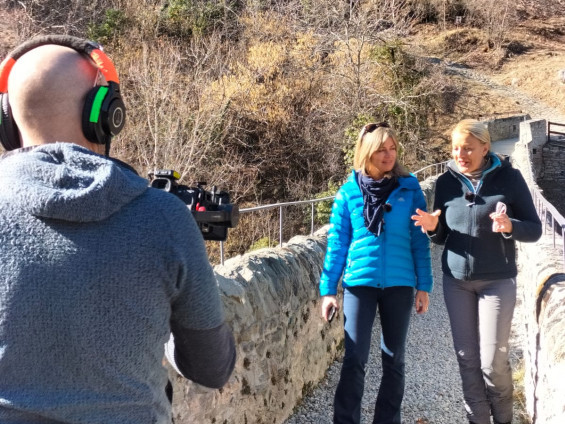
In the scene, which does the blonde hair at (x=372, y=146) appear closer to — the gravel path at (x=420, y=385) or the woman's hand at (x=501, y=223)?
the woman's hand at (x=501, y=223)

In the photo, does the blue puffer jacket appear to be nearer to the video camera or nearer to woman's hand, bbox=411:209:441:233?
woman's hand, bbox=411:209:441:233

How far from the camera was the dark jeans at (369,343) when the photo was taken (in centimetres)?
302

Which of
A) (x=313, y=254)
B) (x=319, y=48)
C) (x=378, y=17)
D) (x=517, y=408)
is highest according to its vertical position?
(x=378, y=17)

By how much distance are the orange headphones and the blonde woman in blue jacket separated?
6.84ft

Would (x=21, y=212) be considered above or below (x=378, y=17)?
below

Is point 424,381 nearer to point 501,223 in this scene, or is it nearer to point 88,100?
point 501,223

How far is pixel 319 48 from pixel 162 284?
19245 millimetres

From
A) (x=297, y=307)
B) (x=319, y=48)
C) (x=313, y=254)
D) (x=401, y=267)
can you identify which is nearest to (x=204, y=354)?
(x=401, y=267)

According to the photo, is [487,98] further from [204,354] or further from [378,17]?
[204,354]

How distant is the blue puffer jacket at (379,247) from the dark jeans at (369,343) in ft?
0.28

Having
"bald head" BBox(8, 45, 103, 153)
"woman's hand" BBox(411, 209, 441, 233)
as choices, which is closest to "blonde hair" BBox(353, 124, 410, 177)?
"woman's hand" BBox(411, 209, 441, 233)

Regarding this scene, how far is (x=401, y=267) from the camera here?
3043 mm

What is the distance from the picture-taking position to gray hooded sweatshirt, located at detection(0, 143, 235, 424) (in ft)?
3.34

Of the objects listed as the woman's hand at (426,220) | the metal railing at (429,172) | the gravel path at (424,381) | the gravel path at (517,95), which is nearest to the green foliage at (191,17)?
the metal railing at (429,172)
